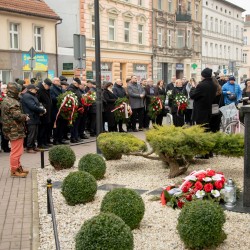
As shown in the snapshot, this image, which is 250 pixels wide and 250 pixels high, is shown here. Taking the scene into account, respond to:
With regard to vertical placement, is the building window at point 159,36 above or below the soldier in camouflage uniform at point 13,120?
above

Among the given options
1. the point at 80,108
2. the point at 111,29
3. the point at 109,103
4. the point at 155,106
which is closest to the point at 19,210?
the point at 80,108

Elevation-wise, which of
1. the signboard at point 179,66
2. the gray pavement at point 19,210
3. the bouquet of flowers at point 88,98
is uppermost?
the signboard at point 179,66

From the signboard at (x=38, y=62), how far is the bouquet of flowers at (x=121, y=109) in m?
13.9

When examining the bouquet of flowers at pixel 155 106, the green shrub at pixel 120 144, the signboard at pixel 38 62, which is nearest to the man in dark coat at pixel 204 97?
the green shrub at pixel 120 144

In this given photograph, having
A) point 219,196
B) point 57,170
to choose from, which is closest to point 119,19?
point 57,170

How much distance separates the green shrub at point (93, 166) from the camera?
8750 millimetres

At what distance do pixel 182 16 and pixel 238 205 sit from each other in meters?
44.9

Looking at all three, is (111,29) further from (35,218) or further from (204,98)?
(35,218)

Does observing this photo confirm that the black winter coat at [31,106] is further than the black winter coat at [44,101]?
No

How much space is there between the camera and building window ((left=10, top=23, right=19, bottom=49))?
28.1m

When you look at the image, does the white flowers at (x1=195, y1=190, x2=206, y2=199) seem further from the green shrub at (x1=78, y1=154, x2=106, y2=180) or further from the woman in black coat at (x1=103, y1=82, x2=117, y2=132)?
the woman in black coat at (x1=103, y1=82, x2=117, y2=132)

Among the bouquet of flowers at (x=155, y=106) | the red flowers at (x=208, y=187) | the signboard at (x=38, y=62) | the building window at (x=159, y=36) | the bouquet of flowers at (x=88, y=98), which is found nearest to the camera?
the red flowers at (x=208, y=187)

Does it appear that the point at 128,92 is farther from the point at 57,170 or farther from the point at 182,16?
the point at 182,16

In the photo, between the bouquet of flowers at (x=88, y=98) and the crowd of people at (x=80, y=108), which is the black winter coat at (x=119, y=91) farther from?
the bouquet of flowers at (x=88, y=98)
